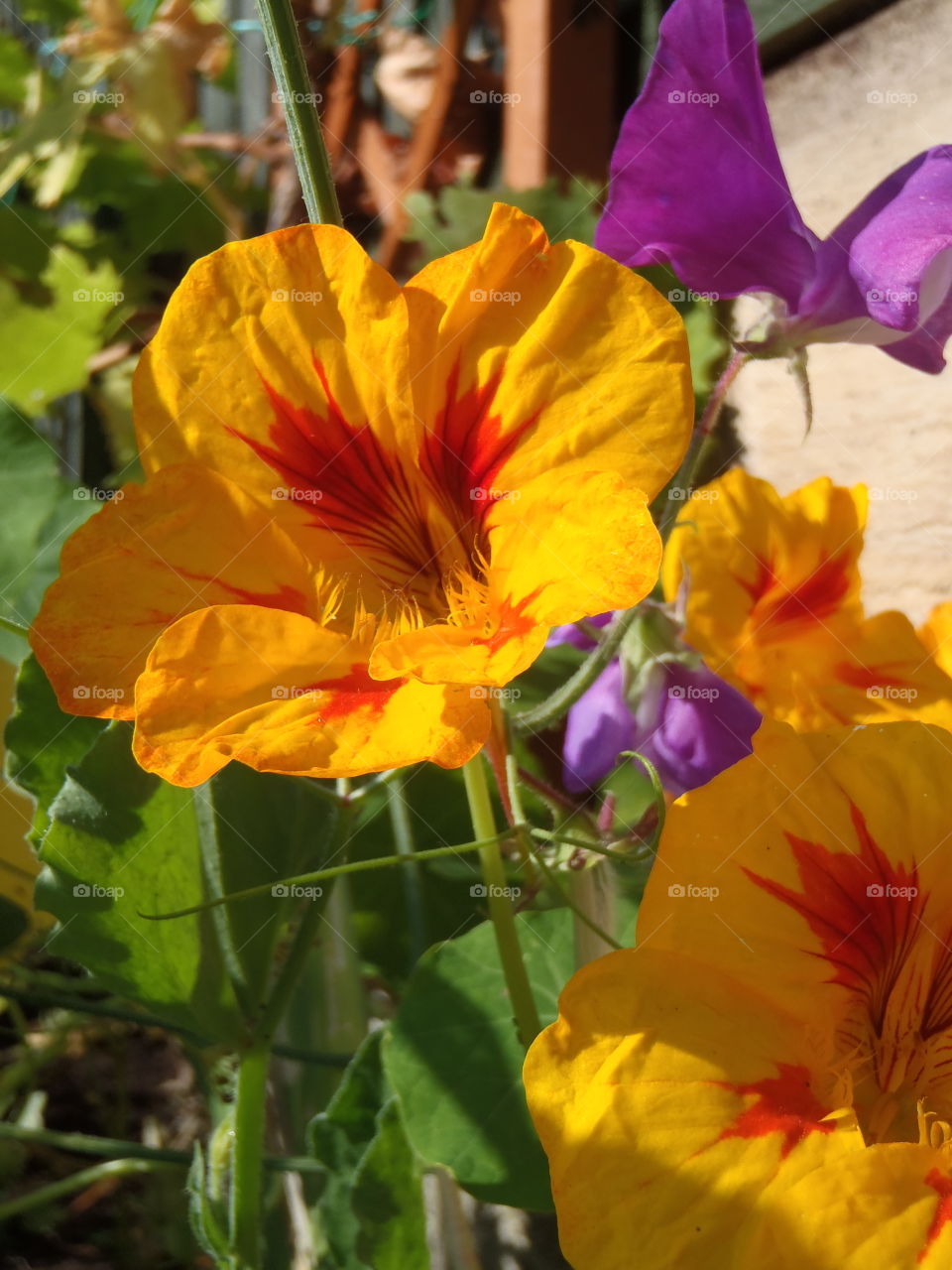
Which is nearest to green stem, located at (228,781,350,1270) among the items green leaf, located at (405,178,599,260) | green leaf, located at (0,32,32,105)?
green leaf, located at (405,178,599,260)

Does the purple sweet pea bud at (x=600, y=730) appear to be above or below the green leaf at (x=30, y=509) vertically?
below

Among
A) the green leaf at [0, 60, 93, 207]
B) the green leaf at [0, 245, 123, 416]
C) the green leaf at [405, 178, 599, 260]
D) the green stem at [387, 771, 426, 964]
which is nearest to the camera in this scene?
the green stem at [387, 771, 426, 964]

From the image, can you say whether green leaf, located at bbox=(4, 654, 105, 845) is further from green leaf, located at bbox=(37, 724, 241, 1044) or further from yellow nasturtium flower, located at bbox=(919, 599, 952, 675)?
yellow nasturtium flower, located at bbox=(919, 599, 952, 675)

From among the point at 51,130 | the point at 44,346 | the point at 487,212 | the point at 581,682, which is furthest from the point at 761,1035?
the point at 51,130

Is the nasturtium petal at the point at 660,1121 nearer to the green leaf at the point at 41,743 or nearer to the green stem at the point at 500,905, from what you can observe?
the green stem at the point at 500,905

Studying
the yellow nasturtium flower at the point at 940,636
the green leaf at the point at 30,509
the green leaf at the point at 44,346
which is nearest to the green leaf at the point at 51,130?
the green leaf at the point at 44,346

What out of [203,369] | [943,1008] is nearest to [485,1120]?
[943,1008]
